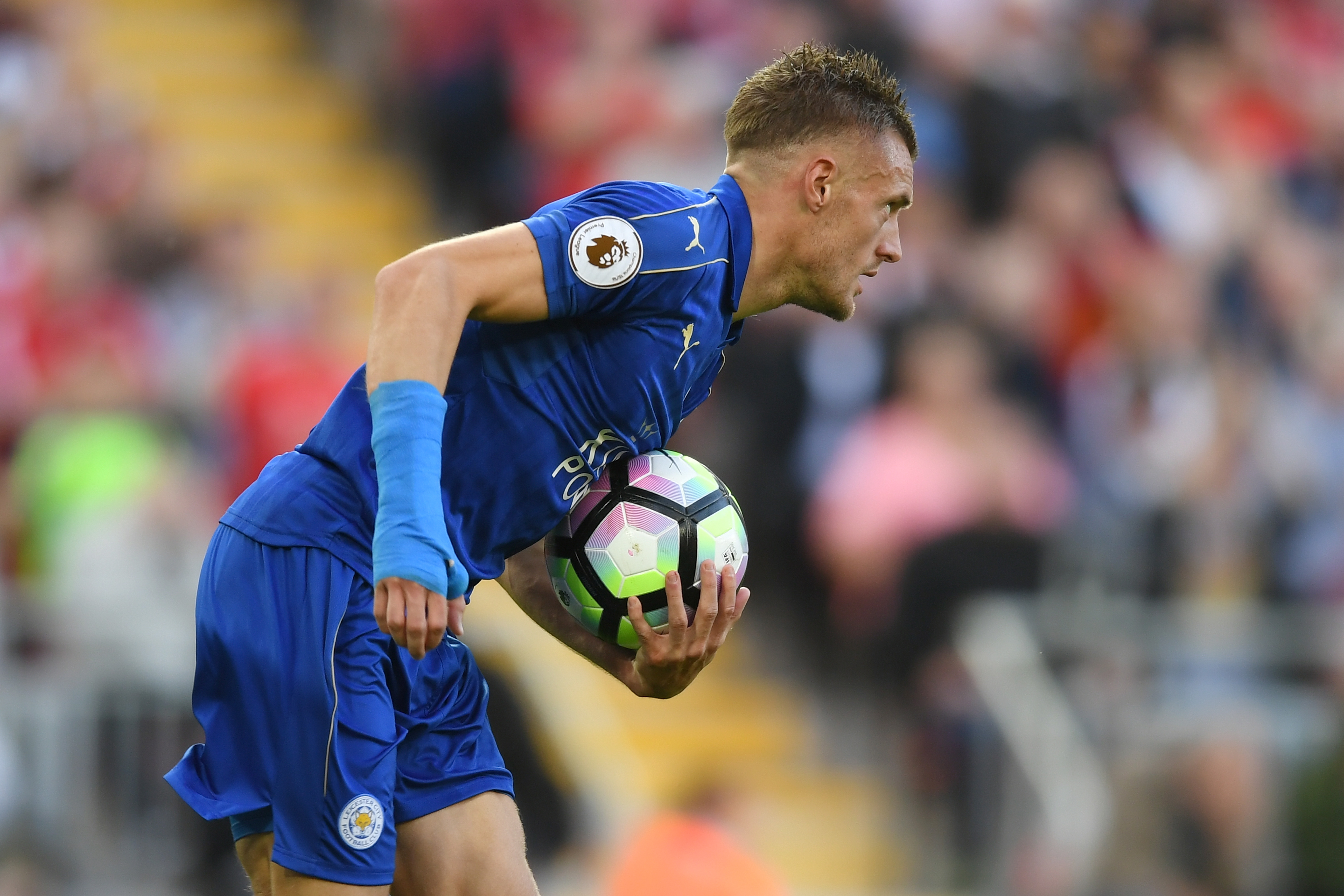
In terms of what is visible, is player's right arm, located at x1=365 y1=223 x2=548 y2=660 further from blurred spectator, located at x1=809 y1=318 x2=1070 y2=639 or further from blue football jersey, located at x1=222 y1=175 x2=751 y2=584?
blurred spectator, located at x1=809 y1=318 x2=1070 y2=639

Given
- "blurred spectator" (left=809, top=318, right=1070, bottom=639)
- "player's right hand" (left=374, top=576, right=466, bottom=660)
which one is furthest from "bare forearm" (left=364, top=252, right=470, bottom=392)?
"blurred spectator" (left=809, top=318, right=1070, bottom=639)

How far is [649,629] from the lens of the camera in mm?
4082

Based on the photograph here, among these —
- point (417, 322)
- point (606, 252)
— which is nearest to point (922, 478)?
point (606, 252)

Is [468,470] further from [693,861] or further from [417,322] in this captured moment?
[693,861]

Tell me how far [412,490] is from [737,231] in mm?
1032

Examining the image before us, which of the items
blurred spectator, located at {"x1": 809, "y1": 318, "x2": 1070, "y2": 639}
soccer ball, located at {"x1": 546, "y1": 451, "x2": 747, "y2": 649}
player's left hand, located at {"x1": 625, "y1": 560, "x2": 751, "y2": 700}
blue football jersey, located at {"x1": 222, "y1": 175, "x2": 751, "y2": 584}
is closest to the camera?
blue football jersey, located at {"x1": 222, "y1": 175, "x2": 751, "y2": 584}

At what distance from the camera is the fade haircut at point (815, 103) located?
4.07 meters

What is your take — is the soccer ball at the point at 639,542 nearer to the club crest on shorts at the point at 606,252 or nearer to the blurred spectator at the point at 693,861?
the club crest on shorts at the point at 606,252

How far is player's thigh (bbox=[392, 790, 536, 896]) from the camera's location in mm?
4035

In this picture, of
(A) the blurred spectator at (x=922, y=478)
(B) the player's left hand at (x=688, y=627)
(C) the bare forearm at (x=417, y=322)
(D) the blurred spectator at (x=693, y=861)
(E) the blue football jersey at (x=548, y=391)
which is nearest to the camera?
(C) the bare forearm at (x=417, y=322)

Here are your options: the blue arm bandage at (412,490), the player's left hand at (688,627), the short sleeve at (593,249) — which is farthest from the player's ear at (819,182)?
the blue arm bandage at (412,490)

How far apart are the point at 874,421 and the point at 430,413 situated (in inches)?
236

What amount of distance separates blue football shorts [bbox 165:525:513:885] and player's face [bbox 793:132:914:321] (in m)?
1.24

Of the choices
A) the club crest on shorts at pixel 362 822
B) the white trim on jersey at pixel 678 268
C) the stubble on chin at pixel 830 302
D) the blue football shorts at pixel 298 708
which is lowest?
the club crest on shorts at pixel 362 822
